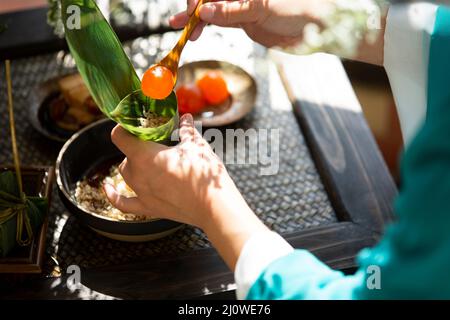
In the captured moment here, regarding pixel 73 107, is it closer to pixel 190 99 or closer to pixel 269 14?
pixel 190 99

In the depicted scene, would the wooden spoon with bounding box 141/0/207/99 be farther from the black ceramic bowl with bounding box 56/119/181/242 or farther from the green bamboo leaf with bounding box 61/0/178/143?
the black ceramic bowl with bounding box 56/119/181/242

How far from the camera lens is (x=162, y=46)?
61.9 inches

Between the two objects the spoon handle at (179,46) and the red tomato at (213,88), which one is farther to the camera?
the red tomato at (213,88)

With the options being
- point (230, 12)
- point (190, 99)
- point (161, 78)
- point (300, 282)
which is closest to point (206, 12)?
point (230, 12)

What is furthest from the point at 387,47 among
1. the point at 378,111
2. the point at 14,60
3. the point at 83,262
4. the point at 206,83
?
the point at 378,111

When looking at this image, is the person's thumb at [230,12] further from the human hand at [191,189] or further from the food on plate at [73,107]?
the food on plate at [73,107]

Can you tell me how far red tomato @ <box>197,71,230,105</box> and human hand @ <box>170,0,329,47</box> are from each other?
219 millimetres

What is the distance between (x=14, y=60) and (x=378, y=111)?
1.31 meters

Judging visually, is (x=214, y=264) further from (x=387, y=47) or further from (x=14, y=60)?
(x=14, y=60)

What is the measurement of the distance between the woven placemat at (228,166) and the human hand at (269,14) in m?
0.26

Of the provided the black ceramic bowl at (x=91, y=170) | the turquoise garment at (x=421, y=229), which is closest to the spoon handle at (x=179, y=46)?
the black ceramic bowl at (x=91, y=170)

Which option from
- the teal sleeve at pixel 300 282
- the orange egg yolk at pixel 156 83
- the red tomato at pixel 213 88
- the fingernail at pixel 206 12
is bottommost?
the teal sleeve at pixel 300 282

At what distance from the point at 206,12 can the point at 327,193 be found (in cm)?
45

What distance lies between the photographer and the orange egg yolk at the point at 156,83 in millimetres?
981
